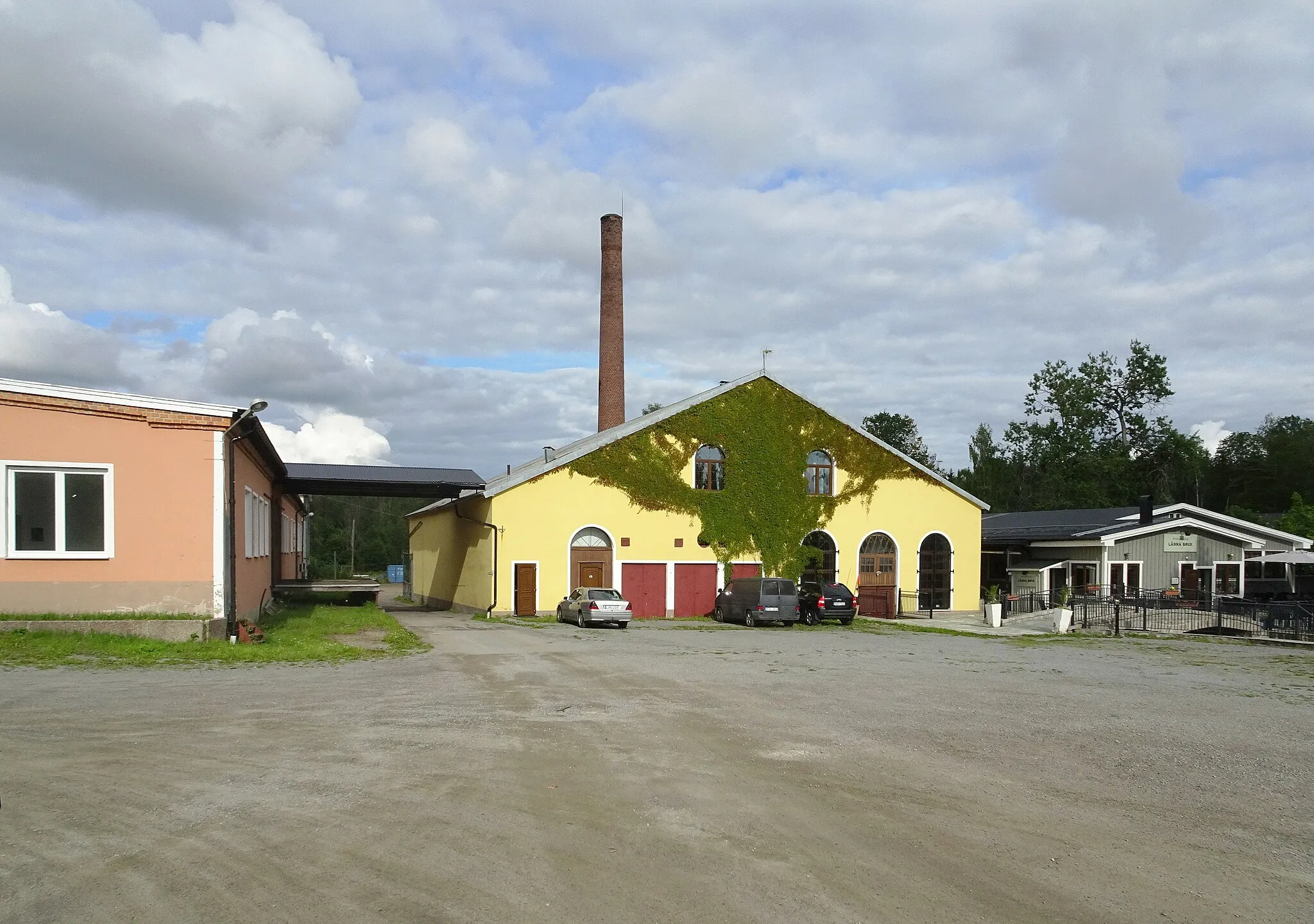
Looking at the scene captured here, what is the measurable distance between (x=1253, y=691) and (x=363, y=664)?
15.4 meters

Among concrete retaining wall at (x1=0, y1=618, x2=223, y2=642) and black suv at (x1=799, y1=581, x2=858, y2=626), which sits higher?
concrete retaining wall at (x1=0, y1=618, x2=223, y2=642)

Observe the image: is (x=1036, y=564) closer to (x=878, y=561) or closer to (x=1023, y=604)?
(x=1023, y=604)

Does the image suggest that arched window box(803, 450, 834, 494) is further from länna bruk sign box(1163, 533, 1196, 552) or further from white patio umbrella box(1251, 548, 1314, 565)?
white patio umbrella box(1251, 548, 1314, 565)

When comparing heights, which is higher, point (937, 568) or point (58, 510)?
point (58, 510)

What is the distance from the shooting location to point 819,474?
4038cm

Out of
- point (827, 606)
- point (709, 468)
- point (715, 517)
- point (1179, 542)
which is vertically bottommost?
point (827, 606)

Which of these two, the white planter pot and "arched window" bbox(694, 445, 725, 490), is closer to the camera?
the white planter pot

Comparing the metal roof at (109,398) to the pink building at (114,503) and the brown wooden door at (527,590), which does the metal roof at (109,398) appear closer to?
the pink building at (114,503)

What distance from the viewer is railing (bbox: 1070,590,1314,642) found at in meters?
31.5

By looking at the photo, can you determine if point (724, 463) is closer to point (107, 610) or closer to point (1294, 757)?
point (107, 610)

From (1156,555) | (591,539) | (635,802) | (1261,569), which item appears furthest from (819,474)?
(635,802)

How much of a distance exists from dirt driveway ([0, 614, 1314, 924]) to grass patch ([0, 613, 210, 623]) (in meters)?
3.94

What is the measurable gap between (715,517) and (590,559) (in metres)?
5.27

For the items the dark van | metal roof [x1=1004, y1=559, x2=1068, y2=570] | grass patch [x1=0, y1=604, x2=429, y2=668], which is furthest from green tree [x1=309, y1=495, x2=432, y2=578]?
grass patch [x1=0, y1=604, x2=429, y2=668]
